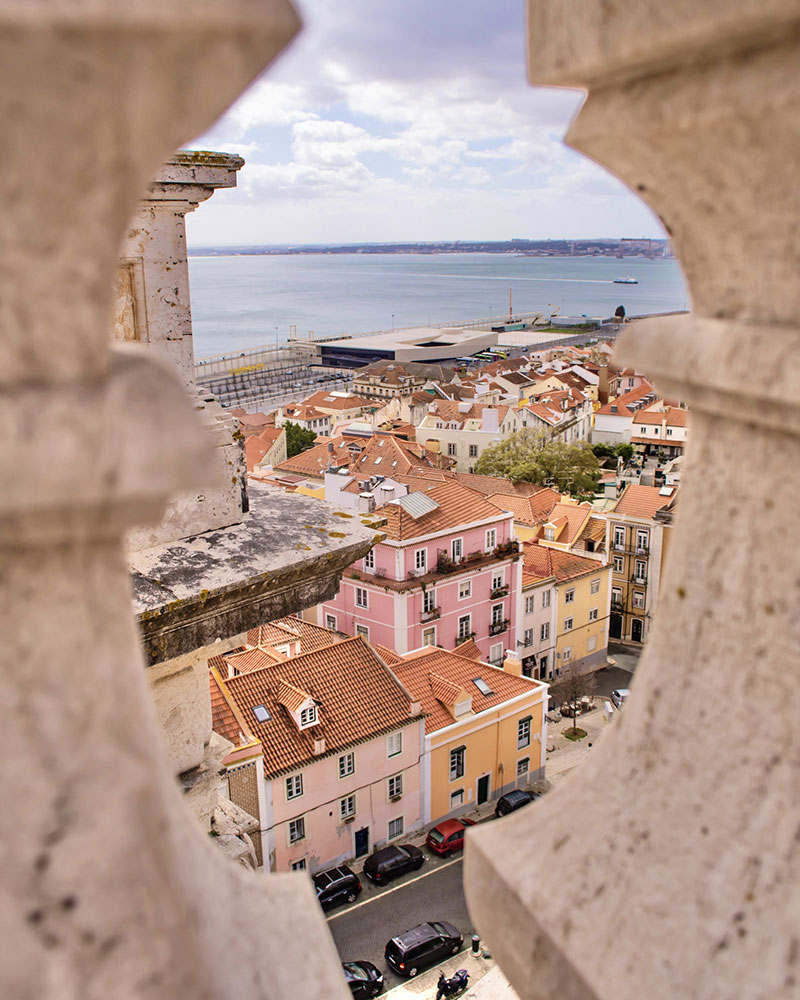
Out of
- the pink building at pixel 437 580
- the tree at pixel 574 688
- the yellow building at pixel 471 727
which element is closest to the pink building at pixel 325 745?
the yellow building at pixel 471 727

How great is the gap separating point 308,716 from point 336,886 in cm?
246

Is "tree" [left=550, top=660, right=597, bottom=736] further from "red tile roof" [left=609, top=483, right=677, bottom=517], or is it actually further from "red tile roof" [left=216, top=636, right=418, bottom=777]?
"red tile roof" [left=216, top=636, right=418, bottom=777]

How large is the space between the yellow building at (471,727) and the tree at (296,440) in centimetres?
2212

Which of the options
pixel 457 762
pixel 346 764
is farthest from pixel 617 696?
pixel 346 764

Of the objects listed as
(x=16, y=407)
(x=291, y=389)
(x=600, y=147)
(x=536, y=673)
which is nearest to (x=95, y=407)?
(x=16, y=407)

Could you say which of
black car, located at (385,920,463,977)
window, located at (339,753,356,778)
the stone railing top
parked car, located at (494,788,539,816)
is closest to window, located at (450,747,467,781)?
parked car, located at (494,788,539,816)

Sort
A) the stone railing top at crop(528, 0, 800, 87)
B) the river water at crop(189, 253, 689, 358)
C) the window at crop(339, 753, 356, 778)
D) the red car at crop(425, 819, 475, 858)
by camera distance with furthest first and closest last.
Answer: the river water at crop(189, 253, 689, 358), the red car at crop(425, 819, 475, 858), the window at crop(339, 753, 356, 778), the stone railing top at crop(528, 0, 800, 87)

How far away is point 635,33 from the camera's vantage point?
0.87m

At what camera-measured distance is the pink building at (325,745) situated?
13195 millimetres

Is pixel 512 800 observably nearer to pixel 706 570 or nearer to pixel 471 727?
pixel 471 727

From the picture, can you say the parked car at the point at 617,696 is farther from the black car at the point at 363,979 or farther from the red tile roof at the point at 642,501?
the black car at the point at 363,979

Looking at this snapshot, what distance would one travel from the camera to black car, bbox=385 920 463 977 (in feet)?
39.5

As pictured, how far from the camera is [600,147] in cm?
100

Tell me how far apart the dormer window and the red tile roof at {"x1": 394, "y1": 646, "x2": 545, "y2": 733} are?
1.94 m
